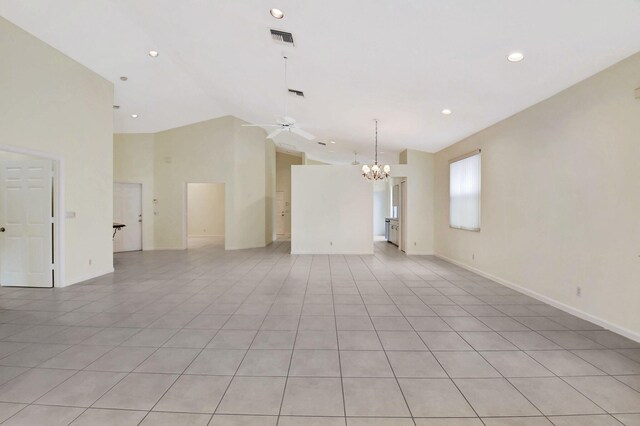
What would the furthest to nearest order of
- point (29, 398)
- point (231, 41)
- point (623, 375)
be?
point (231, 41)
point (623, 375)
point (29, 398)

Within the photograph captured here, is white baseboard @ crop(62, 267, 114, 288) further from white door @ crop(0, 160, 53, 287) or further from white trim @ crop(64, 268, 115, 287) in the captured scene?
white door @ crop(0, 160, 53, 287)

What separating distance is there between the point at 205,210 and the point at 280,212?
3257 millimetres

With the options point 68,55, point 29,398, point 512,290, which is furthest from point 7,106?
point 512,290

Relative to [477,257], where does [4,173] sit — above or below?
above

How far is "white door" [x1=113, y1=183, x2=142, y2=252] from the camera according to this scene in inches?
342

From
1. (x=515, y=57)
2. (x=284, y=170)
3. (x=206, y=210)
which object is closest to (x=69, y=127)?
(x=515, y=57)

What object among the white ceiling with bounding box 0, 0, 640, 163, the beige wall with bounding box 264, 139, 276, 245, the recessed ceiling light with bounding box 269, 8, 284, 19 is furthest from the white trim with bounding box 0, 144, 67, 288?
the beige wall with bounding box 264, 139, 276, 245

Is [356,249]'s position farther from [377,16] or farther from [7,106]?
[7,106]

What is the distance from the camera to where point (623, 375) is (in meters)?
2.25

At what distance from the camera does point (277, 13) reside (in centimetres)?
343

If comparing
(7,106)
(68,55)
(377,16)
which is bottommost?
(7,106)

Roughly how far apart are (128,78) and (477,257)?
299 inches

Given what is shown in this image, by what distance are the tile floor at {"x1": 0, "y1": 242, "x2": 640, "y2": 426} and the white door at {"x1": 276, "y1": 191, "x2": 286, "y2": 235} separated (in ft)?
30.7

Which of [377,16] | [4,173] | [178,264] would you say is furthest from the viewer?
[178,264]
